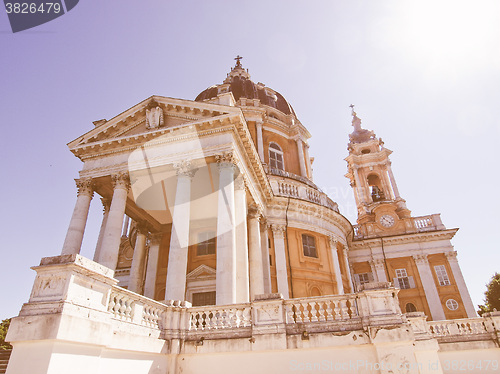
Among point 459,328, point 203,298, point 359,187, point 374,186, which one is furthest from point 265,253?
point 374,186

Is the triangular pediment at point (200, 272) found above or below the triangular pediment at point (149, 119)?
below

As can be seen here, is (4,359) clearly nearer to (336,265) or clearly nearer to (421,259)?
(336,265)

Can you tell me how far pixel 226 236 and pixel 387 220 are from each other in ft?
71.5

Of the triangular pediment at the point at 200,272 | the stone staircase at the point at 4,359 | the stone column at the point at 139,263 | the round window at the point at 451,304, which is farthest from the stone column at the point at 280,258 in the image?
the round window at the point at 451,304

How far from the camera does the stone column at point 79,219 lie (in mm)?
13585

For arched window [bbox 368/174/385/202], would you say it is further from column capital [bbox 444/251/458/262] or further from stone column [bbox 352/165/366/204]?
column capital [bbox 444/251/458/262]

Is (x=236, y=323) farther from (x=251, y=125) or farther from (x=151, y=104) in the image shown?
(x=251, y=125)

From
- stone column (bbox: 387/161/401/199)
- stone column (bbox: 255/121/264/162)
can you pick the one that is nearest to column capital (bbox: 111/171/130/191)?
stone column (bbox: 255/121/264/162)

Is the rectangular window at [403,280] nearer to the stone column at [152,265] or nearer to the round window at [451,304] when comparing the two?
the round window at [451,304]

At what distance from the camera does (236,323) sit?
28.5ft

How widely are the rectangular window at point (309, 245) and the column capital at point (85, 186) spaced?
1258 centimetres

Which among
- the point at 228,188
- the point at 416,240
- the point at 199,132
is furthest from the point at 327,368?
the point at 416,240

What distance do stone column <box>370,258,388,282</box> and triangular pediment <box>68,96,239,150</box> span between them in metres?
19.6

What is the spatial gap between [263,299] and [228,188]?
5.42 m
